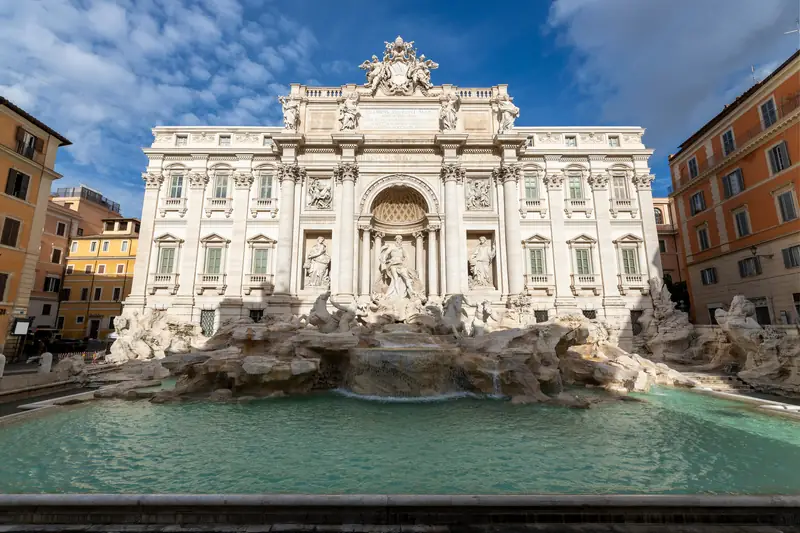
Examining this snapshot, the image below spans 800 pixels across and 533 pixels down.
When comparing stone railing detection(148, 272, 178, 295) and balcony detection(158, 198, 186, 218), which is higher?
balcony detection(158, 198, 186, 218)

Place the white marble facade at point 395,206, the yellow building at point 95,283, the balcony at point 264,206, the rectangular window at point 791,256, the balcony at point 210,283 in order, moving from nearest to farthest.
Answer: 1. the rectangular window at point 791,256
2. the white marble facade at point 395,206
3. the balcony at point 210,283
4. the balcony at point 264,206
5. the yellow building at point 95,283

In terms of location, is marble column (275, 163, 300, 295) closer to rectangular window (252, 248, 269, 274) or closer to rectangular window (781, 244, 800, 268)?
rectangular window (252, 248, 269, 274)

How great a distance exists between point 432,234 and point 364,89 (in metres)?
10.6

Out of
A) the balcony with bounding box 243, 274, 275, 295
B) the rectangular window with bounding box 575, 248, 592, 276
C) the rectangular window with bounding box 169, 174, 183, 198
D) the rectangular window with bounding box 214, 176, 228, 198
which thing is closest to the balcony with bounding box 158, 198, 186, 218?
the rectangular window with bounding box 169, 174, 183, 198

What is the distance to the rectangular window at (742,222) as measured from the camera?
1956 cm

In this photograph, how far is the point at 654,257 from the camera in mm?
21250

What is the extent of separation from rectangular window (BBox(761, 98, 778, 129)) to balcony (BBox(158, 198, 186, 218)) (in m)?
32.7

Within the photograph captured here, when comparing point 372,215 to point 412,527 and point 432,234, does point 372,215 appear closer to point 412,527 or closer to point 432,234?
point 432,234

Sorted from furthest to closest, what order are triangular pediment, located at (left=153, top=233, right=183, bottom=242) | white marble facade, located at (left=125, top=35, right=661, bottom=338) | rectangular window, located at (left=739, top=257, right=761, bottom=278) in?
triangular pediment, located at (left=153, top=233, right=183, bottom=242) < white marble facade, located at (left=125, top=35, right=661, bottom=338) < rectangular window, located at (left=739, top=257, right=761, bottom=278)

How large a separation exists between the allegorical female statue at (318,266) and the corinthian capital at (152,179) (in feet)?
34.6

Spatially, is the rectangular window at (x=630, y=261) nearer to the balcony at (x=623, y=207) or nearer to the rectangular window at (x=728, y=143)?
the balcony at (x=623, y=207)

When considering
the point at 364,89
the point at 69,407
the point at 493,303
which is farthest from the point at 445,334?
the point at 364,89

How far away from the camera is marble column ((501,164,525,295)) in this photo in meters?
20.5

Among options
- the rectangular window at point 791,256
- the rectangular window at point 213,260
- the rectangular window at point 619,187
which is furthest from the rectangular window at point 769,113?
the rectangular window at point 213,260
